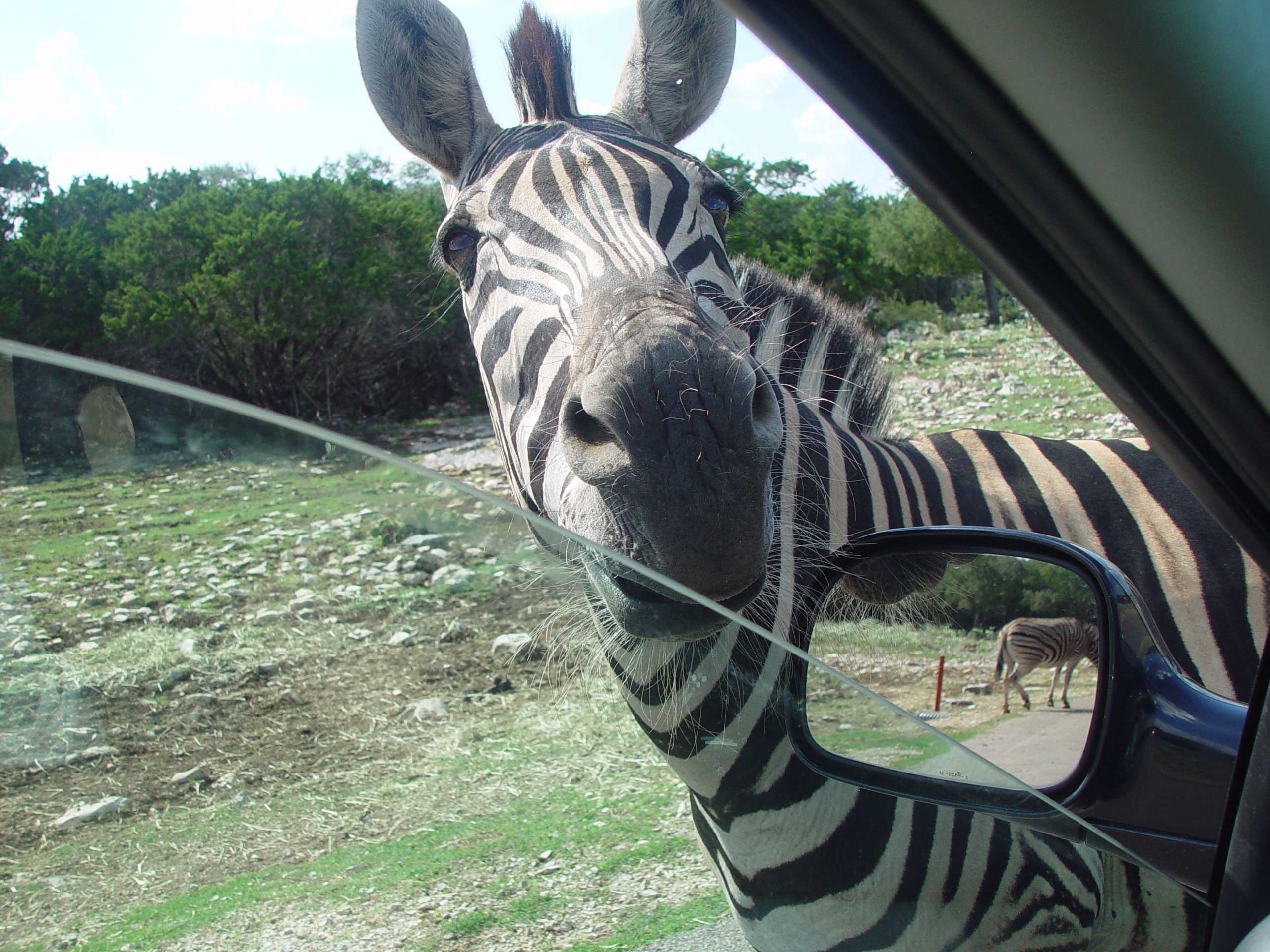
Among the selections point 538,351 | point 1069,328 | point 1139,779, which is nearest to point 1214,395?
point 1069,328

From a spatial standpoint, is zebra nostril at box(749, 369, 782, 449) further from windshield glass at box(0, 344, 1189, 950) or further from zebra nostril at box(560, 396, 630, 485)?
windshield glass at box(0, 344, 1189, 950)

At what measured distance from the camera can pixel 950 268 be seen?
3320mm

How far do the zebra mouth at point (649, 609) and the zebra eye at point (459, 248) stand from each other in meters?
1.41

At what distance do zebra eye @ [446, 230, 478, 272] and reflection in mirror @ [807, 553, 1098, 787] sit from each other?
1221 millimetres

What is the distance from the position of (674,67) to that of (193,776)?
7.31 ft

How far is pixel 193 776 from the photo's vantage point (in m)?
0.47

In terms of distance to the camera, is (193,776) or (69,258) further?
(69,258)

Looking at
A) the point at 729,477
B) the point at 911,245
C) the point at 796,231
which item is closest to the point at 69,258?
the point at 729,477

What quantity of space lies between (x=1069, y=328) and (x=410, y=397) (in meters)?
2.44

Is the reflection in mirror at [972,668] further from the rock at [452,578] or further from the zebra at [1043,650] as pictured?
the rock at [452,578]

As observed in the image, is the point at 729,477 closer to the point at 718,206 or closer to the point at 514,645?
the point at 514,645

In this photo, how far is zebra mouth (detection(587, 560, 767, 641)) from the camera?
→ 606 mm

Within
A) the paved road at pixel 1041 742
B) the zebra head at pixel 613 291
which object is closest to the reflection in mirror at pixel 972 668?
the paved road at pixel 1041 742

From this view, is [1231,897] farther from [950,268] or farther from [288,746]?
[950,268]
